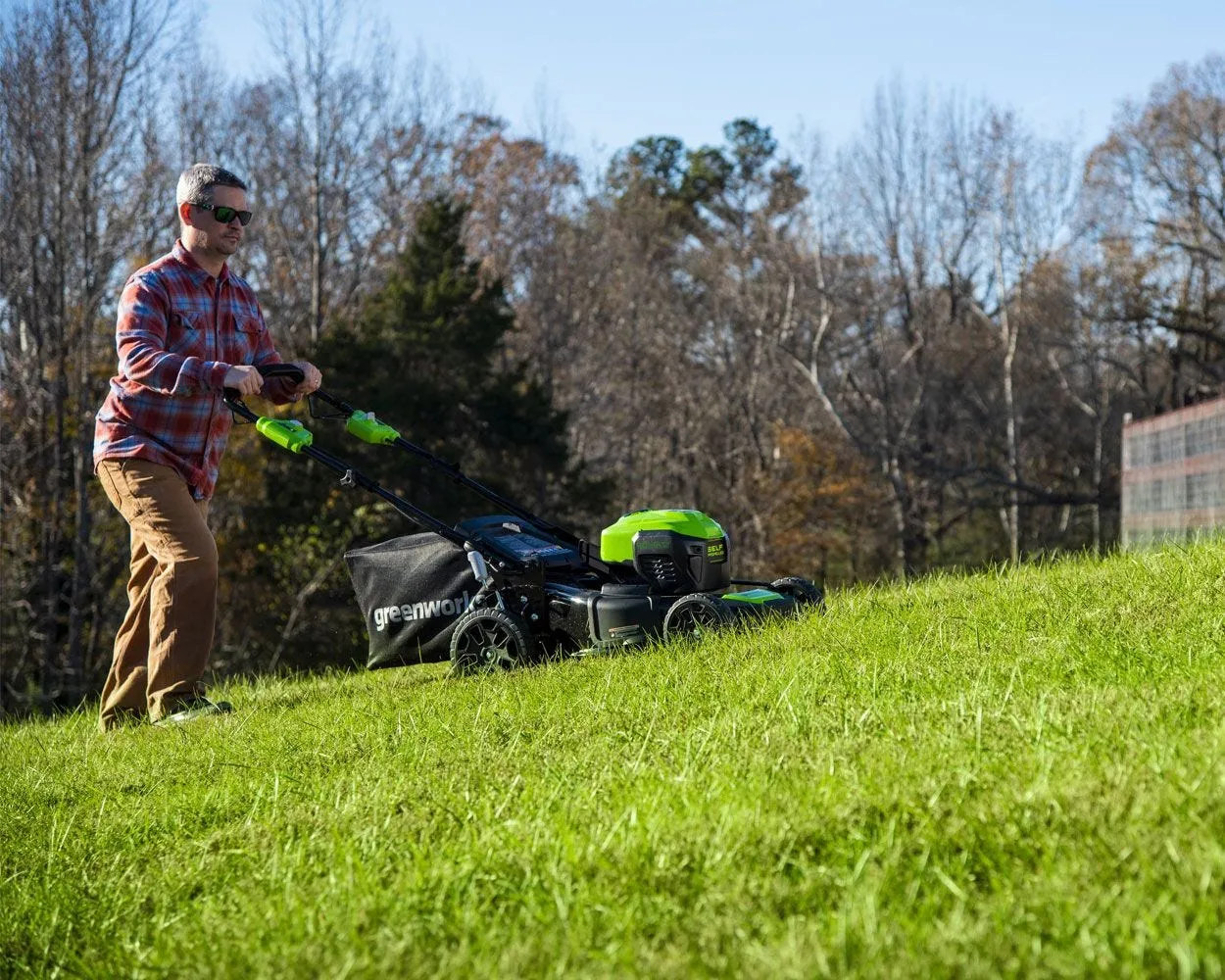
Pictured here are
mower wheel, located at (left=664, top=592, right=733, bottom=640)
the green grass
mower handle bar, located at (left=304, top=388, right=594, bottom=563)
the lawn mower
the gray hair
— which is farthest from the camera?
mower handle bar, located at (left=304, top=388, right=594, bottom=563)

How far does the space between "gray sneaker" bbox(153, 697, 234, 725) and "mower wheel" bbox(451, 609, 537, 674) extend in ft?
3.05

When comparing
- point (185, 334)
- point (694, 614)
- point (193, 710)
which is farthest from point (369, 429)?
point (694, 614)

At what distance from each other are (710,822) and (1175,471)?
23.3 metres

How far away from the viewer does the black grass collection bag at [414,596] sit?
20.4 ft

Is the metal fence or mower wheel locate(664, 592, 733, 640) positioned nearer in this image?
mower wheel locate(664, 592, 733, 640)

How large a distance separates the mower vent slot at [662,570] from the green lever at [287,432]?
1.43m

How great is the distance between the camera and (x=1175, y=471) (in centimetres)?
2448

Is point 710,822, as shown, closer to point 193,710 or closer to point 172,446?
point 193,710

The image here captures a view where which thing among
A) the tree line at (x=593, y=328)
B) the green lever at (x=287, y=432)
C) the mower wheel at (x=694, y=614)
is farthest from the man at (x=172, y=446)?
the tree line at (x=593, y=328)

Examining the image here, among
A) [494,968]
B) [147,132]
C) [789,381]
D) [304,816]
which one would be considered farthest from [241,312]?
[789,381]

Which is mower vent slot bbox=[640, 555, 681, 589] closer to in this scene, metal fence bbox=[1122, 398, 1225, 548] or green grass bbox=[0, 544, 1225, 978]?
green grass bbox=[0, 544, 1225, 978]

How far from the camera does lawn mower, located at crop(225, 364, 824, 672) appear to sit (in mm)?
5867

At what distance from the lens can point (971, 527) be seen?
1687 inches

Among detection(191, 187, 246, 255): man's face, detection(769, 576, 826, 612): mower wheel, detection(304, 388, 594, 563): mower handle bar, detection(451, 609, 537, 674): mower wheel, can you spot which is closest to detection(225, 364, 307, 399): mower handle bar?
detection(304, 388, 594, 563): mower handle bar
